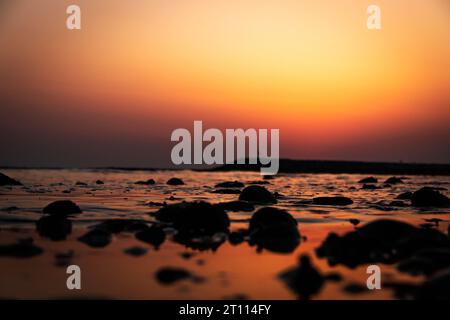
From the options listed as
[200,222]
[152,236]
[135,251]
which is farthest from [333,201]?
[135,251]

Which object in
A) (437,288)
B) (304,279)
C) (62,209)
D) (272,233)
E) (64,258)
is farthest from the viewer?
(62,209)

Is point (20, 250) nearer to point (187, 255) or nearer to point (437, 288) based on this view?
point (187, 255)

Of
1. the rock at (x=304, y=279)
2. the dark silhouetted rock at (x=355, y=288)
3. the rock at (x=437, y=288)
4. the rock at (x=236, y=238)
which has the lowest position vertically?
the rock at (x=236, y=238)

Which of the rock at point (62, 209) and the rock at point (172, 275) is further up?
the rock at point (172, 275)

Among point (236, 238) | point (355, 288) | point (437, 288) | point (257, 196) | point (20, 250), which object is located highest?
point (437, 288)

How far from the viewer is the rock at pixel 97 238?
13.5 m

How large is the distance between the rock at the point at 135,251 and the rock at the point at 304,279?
3.67m

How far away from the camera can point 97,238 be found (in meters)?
13.9

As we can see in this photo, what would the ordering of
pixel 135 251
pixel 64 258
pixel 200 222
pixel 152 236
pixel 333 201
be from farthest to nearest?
pixel 333 201, pixel 200 222, pixel 152 236, pixel 135 251, pixel 64 258

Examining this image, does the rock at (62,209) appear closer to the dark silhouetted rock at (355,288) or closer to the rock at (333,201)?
the rock at (333,201)

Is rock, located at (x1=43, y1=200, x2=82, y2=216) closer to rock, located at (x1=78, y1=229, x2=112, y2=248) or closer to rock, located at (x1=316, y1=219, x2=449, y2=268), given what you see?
rock, located at (x1=78, y1=229, x2=112, y2=248)

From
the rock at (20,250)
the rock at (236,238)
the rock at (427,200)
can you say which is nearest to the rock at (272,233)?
the rock at (236,238)

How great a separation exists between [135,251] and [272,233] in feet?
13.6
